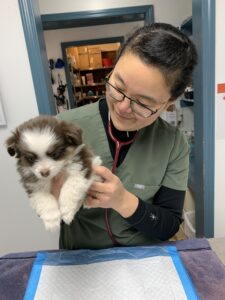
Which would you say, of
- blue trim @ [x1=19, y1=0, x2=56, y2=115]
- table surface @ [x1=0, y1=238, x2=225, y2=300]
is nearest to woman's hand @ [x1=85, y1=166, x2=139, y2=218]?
table surface @ [x1=0, y1=238, x2=225, y2=300]

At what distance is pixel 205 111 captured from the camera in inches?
69.4

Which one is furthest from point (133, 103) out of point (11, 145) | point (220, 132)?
point (220, 132)

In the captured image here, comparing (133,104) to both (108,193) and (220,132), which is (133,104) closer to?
(108,193)

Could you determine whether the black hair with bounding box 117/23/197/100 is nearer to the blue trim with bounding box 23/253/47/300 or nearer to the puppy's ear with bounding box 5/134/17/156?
the puppy's ear with bounding box 5/134/17/156

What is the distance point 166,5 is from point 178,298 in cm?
323

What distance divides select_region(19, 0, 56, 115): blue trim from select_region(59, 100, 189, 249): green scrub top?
65 centimetres

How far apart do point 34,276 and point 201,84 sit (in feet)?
4.66

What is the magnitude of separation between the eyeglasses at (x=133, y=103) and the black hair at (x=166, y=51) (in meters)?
0.11

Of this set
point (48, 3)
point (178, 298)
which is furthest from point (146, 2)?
point (178, 298)

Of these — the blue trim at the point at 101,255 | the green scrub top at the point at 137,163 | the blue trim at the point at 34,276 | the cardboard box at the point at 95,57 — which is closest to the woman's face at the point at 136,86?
the green scrub top at the point at 137,163

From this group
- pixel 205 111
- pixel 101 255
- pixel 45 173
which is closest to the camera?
pixel 45 173

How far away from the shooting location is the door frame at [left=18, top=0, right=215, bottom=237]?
1.61 m

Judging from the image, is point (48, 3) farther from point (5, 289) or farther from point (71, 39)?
point (5, 289)

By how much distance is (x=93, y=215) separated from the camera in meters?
1.16
